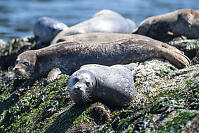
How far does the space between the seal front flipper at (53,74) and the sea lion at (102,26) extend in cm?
231

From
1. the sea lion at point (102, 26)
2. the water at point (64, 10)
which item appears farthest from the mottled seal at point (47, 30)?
the water at point (64, 10)

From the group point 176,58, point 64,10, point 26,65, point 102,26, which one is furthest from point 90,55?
point 64,10

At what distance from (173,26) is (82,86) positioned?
14.2ft

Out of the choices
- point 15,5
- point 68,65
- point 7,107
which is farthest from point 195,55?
point 15,5

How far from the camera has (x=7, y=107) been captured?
666 cm

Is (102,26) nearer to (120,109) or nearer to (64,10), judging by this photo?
(120,109)

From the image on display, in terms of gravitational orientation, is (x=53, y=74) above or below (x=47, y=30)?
below

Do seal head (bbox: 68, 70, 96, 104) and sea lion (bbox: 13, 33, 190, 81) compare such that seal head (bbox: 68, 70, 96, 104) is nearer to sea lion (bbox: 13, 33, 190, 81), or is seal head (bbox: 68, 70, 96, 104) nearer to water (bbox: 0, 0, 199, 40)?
sea lion (bbox: 13, 33, 190, 81)

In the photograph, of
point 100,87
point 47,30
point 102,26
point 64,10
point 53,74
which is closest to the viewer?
point 100,87

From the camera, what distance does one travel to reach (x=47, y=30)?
1098 centimetres

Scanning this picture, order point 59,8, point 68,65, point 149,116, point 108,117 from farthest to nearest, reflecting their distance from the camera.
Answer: point 59,8 < point 68,65 < point 108,117 < point 149,116

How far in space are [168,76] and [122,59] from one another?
3.73ft

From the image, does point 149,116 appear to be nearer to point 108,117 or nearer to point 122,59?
point 108,117

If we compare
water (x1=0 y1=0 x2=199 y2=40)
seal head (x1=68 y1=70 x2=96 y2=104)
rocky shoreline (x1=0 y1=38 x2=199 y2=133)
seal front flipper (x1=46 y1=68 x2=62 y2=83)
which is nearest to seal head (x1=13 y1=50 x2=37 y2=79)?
rocky shoreline (x1=0 y1=38 x2=199 y2=133)
